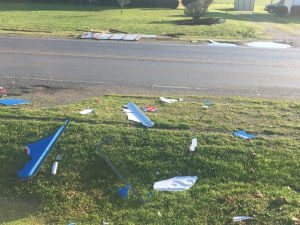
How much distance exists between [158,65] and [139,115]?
529cm

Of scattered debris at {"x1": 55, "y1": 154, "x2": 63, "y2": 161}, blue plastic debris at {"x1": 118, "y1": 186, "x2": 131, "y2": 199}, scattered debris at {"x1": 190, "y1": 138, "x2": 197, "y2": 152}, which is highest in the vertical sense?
scattered debris at {"x1": 190, "y1": 138, "x2": 197, "y2": 152}

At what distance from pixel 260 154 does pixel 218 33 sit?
1576cm

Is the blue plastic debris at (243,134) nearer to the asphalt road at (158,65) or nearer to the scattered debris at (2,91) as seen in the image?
the asphalt road at (158,65)

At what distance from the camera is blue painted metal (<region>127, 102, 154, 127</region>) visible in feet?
22.1

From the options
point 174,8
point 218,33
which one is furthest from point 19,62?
point 174,8

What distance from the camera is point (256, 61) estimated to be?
13.4m

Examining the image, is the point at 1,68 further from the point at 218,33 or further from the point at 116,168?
the point at 218,33

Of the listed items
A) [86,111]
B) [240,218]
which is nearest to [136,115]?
[86,111]

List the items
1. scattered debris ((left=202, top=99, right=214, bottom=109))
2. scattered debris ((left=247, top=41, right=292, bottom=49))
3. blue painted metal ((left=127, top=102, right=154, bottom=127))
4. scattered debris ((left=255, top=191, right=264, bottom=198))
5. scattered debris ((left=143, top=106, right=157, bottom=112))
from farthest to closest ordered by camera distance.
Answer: scattered debris ((left=247, top=41, right=292, bottom=49)), scattered debris ((left=202, top=99, right=214, bottom=109)), scattered debris ((left=143, top=106, right=157, bottom=112)), blue painted metal ((left=127, top=102, right=154, bottom=127)), scattered debris ((left=255, top=191, right=264, bottom=198))

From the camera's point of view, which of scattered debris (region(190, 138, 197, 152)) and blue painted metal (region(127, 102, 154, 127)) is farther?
blue painted metal (region(127, 102, 154, 127))

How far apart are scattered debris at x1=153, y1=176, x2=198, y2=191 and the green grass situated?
80 millimetres

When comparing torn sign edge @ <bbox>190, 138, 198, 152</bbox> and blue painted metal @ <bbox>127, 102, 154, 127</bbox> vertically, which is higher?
blue painted metal @ <bbox>127, 102, 154, 127</bbox>

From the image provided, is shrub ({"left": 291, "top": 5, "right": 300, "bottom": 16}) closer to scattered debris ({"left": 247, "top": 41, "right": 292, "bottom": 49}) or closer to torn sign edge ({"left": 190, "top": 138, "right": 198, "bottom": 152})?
scattered debris ({"left": 247, "top": 41, "right": 292, "bottom": 49})

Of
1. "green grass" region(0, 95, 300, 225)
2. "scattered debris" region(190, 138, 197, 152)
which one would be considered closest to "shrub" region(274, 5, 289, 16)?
"green grass" region(0, 95, 300, 225)
